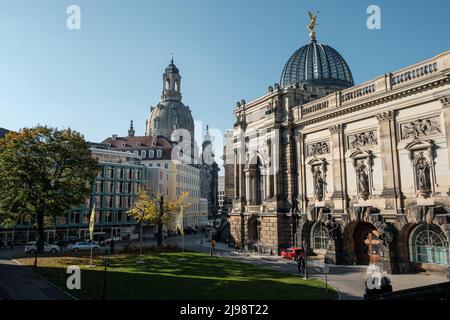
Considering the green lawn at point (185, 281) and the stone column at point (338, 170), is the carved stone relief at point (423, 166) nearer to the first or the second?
the stone column at point (338, 170)

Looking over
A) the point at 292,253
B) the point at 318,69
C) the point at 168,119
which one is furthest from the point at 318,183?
the point at 168,119

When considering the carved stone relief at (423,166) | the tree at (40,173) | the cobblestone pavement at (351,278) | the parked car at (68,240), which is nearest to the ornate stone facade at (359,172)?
the carved stone relief at (423,166)

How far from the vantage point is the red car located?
3859 centimetres

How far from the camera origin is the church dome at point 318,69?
55.3 meters

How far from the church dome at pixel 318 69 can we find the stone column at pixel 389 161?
74.9 feet

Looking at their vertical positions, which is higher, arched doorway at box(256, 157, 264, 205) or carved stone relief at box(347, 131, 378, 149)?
carved stone relief at box(347, 131, 378, 149)

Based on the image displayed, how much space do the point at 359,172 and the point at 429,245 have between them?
31.1 ft

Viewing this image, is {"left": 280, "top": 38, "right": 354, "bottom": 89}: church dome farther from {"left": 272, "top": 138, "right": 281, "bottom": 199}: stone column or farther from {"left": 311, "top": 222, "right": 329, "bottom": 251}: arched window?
{"left": 311, "top": 222, "right": 329, "bottom": 251}: arched window

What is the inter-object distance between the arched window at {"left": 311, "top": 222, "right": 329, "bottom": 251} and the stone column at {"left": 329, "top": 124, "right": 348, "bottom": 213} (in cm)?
359

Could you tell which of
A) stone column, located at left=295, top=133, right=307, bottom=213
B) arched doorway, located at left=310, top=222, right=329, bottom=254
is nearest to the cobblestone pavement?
arched doorway, located at left=310, top=222, right=329, bottom=254

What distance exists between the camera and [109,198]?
240 feet

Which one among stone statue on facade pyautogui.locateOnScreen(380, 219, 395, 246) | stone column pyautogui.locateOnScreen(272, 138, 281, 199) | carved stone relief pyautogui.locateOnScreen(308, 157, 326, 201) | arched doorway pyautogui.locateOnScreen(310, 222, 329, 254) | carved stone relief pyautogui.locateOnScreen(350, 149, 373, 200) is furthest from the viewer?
stone column pyautogui.locateOnScreen(272, 138, 281, 199)

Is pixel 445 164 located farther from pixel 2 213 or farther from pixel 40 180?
pixel 2 213

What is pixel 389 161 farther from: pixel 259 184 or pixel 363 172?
pixel 259 184
